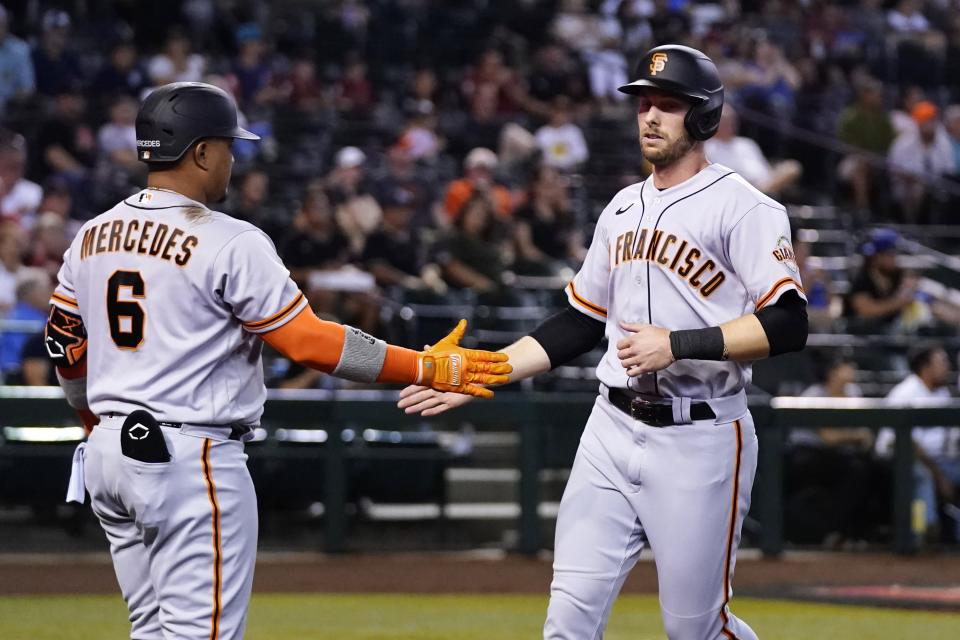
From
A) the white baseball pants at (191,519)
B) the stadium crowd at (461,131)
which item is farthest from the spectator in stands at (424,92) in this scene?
the white baseball pants at (191,519)

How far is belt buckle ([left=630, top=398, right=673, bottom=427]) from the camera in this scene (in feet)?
14.1

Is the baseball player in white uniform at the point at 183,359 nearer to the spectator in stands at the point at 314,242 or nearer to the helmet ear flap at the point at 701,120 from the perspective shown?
A: the helmet ear flap at the point at 701,120

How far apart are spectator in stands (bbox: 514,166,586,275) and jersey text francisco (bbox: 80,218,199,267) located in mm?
8003

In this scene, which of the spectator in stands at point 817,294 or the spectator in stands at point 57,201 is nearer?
the spectator in stands at point 57,201

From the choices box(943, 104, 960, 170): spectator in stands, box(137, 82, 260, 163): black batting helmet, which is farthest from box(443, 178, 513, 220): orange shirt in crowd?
box(137, 82, 260, 163): black batting helmet

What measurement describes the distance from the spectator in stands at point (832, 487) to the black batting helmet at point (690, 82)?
609 centimetres

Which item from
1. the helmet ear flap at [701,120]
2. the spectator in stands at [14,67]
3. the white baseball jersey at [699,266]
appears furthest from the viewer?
the spectator in stands at [14,67]

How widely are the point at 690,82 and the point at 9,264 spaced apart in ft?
22.4

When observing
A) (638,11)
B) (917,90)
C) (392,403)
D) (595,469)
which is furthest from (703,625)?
(638,11)

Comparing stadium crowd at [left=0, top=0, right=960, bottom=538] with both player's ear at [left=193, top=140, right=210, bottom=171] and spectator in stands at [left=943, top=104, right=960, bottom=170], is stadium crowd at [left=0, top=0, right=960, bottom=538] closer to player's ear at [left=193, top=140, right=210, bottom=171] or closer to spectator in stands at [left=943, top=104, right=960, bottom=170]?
spectator in stands at [left=943, top=104, right=960, bottom=170]

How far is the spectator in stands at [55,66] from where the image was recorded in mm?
13586

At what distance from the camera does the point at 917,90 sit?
55.7 feet

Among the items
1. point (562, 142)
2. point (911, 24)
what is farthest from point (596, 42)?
point (911, 24)

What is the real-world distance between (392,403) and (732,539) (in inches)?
218
